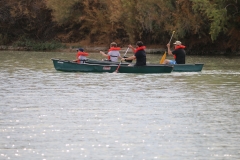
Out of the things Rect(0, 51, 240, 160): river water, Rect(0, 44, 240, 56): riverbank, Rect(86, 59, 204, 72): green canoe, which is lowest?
Rect(0, 44, 240, 56): riverbank

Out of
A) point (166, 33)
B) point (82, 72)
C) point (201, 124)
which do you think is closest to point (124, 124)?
point (201, 124)

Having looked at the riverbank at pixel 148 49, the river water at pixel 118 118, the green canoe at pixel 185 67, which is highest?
the river water at pixel 118 118

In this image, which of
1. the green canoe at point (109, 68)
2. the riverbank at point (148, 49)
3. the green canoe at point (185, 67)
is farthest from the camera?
the riverbank at point (148, 49)

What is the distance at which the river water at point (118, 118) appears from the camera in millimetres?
12227

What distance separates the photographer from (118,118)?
15742 millimetres

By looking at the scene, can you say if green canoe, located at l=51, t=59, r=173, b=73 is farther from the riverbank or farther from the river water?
the riverbank

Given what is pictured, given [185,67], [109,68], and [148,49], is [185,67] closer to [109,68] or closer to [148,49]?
[109,68]

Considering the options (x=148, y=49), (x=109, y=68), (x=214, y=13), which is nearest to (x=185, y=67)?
(x=109, y=68)

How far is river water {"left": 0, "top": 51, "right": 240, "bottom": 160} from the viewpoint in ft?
40.1

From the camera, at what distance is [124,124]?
49.1 ft

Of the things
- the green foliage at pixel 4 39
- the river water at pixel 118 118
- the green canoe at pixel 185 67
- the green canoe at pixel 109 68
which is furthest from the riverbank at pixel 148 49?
the river water at pixel 118 118

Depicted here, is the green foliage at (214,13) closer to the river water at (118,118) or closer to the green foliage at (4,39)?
the river water at (118,118)

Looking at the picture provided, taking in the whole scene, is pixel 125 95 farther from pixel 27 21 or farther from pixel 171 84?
pixel 27 21

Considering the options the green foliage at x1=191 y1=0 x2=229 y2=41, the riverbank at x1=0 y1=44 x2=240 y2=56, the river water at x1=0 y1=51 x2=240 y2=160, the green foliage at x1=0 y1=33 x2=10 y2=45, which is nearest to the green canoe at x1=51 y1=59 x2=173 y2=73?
the river water at x1=0 y1=51 x2=240 y2=160
